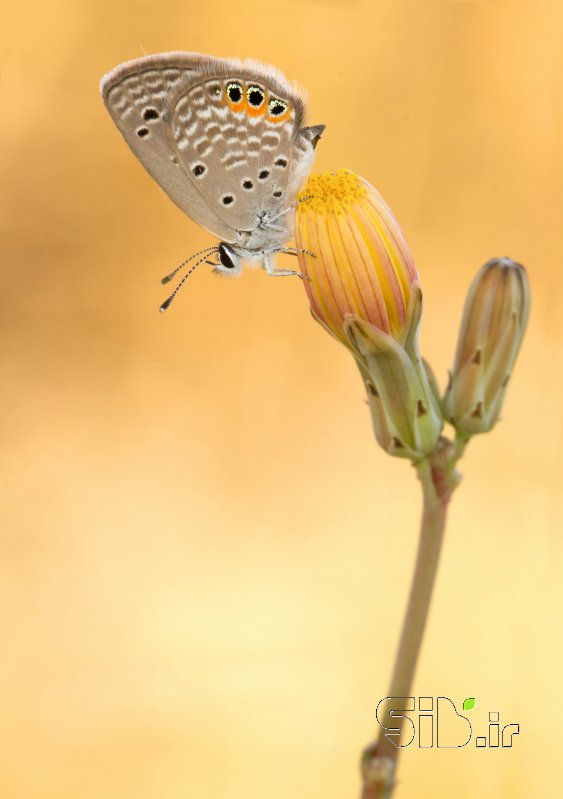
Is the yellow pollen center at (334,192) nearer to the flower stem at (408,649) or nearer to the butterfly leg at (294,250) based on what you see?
the butterfly leg at (294,250)

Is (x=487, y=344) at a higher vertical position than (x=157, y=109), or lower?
lower

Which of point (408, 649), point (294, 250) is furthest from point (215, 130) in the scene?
point (408, 649)

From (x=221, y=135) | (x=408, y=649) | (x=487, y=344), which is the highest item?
(x=221, y=135)

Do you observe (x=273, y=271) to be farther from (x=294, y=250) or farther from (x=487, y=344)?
(x=487, y=344)

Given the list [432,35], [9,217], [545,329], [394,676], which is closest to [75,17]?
[9,217]

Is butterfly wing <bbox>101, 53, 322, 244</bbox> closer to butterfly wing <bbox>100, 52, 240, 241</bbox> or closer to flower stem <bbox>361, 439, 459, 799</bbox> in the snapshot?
butterfly wing <bbox>100, 52, 240, 241</bbox>

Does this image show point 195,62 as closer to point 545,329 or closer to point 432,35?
point 432,35

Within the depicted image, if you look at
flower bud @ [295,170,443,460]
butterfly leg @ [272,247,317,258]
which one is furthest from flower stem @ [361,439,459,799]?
butterfly leg @ [272,247,317,258]

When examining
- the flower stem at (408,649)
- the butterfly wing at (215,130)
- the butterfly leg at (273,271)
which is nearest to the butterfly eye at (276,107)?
the butterfly wing at (215,130)
